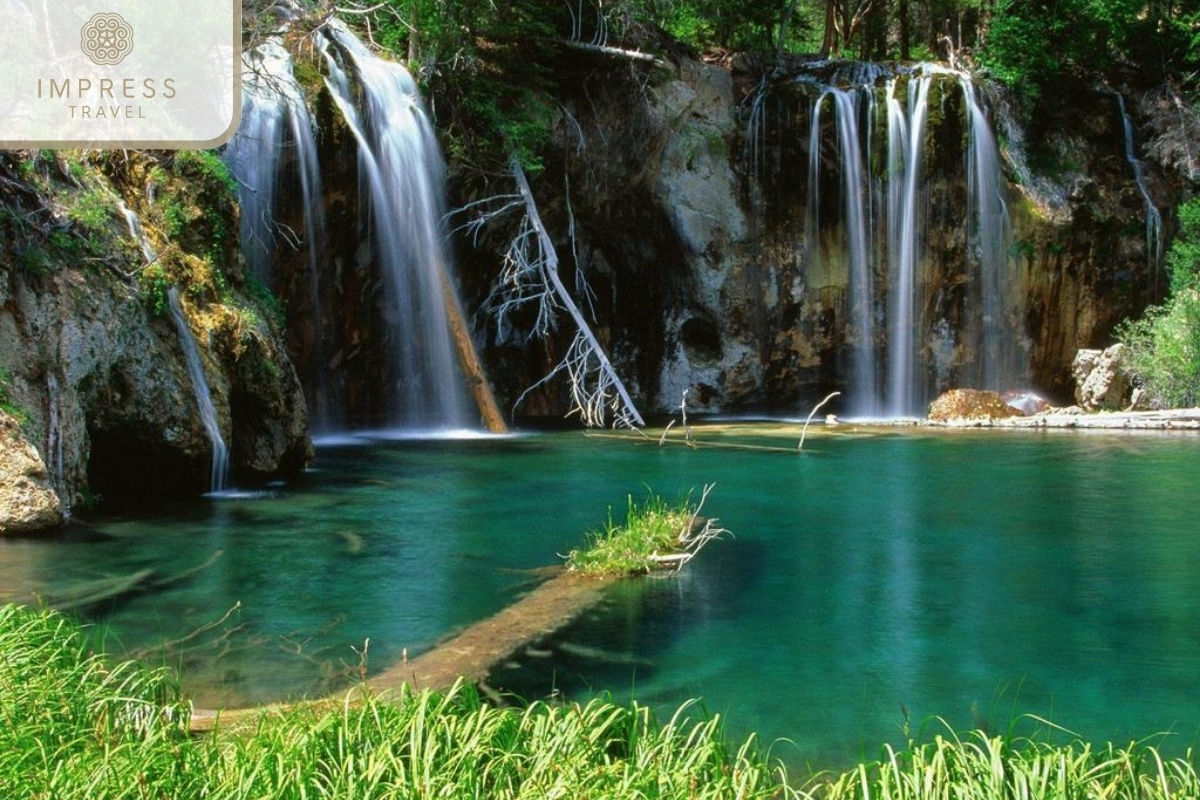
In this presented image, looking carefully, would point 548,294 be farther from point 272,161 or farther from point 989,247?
point 989,247

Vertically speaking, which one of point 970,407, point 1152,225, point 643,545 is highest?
point 1152,225

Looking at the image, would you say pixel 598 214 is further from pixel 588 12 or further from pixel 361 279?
pixel 361 279

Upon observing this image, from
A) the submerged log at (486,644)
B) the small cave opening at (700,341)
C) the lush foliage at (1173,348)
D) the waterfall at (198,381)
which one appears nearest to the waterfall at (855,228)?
the small cave opening at (700,341)

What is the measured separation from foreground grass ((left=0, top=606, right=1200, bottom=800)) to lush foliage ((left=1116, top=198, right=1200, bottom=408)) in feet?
56.8

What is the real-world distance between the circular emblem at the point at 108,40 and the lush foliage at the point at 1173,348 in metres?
16.9

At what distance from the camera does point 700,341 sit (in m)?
23.7

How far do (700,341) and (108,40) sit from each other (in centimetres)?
1427

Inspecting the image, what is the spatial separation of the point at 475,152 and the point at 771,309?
7443mm

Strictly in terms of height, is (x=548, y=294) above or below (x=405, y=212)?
below

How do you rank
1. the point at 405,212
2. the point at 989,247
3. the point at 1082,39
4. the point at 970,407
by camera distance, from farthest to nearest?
the point at 1082,39 < the point at 989,247 < the point at 970,407 < the point at 405,212

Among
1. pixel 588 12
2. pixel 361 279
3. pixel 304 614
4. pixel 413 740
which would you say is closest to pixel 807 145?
pixel 588 12

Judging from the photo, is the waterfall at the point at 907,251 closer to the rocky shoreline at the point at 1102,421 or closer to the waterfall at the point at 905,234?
the waterfall at the point at 905,234

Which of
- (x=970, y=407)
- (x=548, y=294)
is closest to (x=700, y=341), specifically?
(x=548, y=294)

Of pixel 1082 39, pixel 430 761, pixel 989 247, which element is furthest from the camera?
pixel 1082 39
